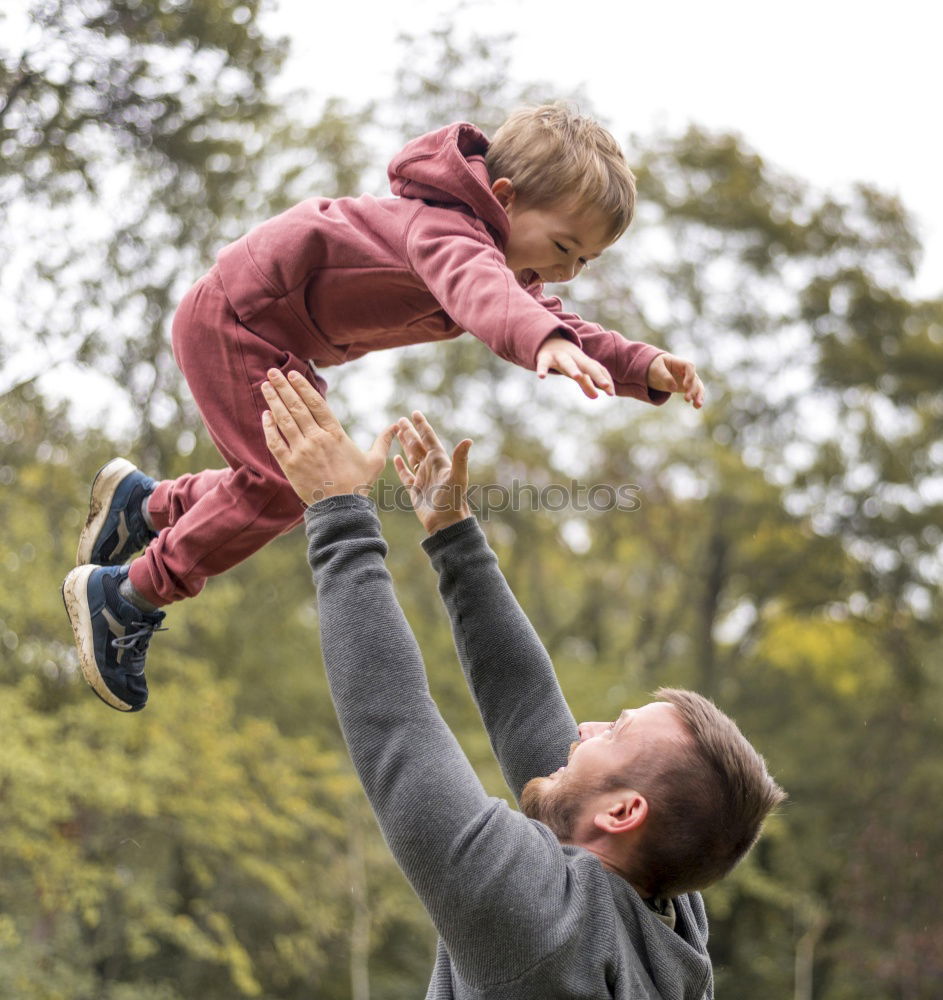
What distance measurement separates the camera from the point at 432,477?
90.1 inches

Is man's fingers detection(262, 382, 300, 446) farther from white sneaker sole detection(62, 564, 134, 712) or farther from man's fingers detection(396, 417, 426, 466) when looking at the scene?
white sneaker sole detection(62, 564, 134, 712)

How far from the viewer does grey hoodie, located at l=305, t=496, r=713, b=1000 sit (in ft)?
5.30

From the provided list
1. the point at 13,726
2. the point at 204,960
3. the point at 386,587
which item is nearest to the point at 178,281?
the point at 13,726

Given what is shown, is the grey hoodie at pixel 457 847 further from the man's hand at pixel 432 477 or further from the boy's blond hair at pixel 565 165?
the boy's blond hair at pixel 565 165

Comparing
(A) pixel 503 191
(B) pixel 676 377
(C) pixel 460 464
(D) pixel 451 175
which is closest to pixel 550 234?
(A) pixel 503 191

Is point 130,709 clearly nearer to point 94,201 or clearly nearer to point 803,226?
point 94,201

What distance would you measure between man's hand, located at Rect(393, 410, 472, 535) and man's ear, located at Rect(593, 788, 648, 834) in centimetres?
61

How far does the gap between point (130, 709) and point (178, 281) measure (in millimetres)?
7461

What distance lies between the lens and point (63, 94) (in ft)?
17.3

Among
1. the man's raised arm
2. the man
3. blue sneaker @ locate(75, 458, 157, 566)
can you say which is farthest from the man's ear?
blue sneaker @ locate(75, 458, 157, 566)

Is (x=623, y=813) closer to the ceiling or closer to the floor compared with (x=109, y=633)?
closer to the ceiling

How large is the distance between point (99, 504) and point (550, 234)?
1.14 m

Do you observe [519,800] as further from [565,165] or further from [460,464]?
[565,165]

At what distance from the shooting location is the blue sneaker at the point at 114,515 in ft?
8.76
